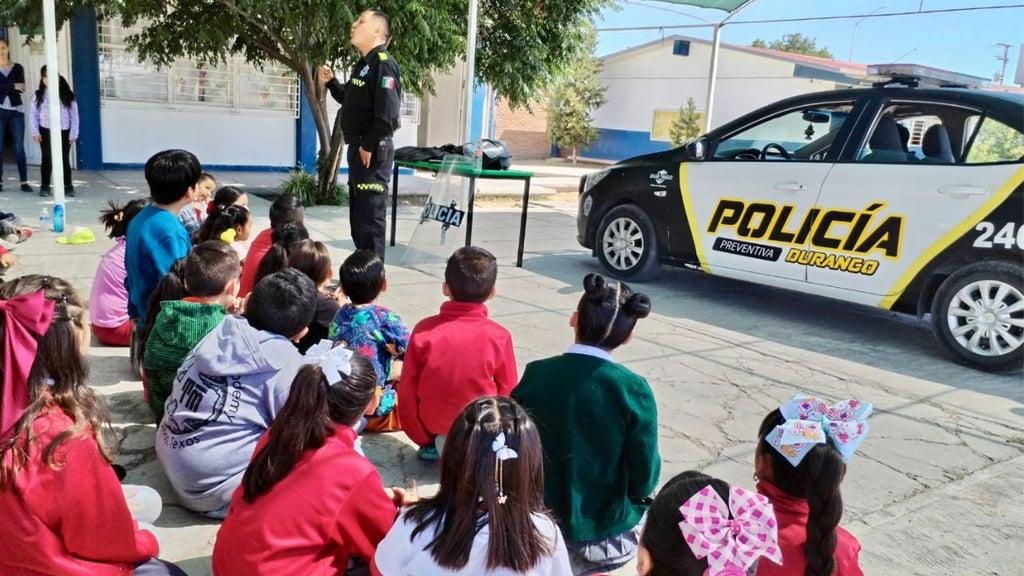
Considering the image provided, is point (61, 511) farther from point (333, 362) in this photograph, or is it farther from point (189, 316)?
point (189, 316)

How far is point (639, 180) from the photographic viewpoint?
7.04 meters

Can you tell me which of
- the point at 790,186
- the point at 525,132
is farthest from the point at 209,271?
the point at 525,132

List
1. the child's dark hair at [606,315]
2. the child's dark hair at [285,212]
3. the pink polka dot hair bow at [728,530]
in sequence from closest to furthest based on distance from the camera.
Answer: the pink polka dot hair bow at [728,530]
the child's dark hair at [606,315]
the child's dark hair at [285,212]

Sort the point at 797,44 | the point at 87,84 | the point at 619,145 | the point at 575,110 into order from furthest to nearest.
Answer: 1. the point at 797,44
2. the point at 619,145
3. the point at 575,110
4. the point at 87,84

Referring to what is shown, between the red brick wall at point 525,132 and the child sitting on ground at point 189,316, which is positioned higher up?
the red brick wall at point 525,132

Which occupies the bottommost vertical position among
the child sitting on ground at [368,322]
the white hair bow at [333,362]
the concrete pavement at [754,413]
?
the concrete pavement at [754,413]

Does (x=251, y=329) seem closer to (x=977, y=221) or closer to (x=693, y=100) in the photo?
(x=977, y=221)

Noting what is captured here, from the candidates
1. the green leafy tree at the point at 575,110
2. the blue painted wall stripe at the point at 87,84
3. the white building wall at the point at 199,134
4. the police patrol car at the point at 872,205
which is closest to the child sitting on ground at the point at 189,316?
the police patrol car at the point at 872,205

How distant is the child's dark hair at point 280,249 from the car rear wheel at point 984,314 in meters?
4.11

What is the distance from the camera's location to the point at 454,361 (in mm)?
3234

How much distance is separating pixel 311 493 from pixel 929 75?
5.74 metres

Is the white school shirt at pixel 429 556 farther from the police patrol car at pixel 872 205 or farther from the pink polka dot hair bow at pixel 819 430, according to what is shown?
the police patrol car at pixel 872 205

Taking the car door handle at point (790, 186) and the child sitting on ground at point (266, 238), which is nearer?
the child sitting on ground at point (266, 238)

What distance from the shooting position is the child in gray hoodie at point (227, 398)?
Answer: 2762mm
